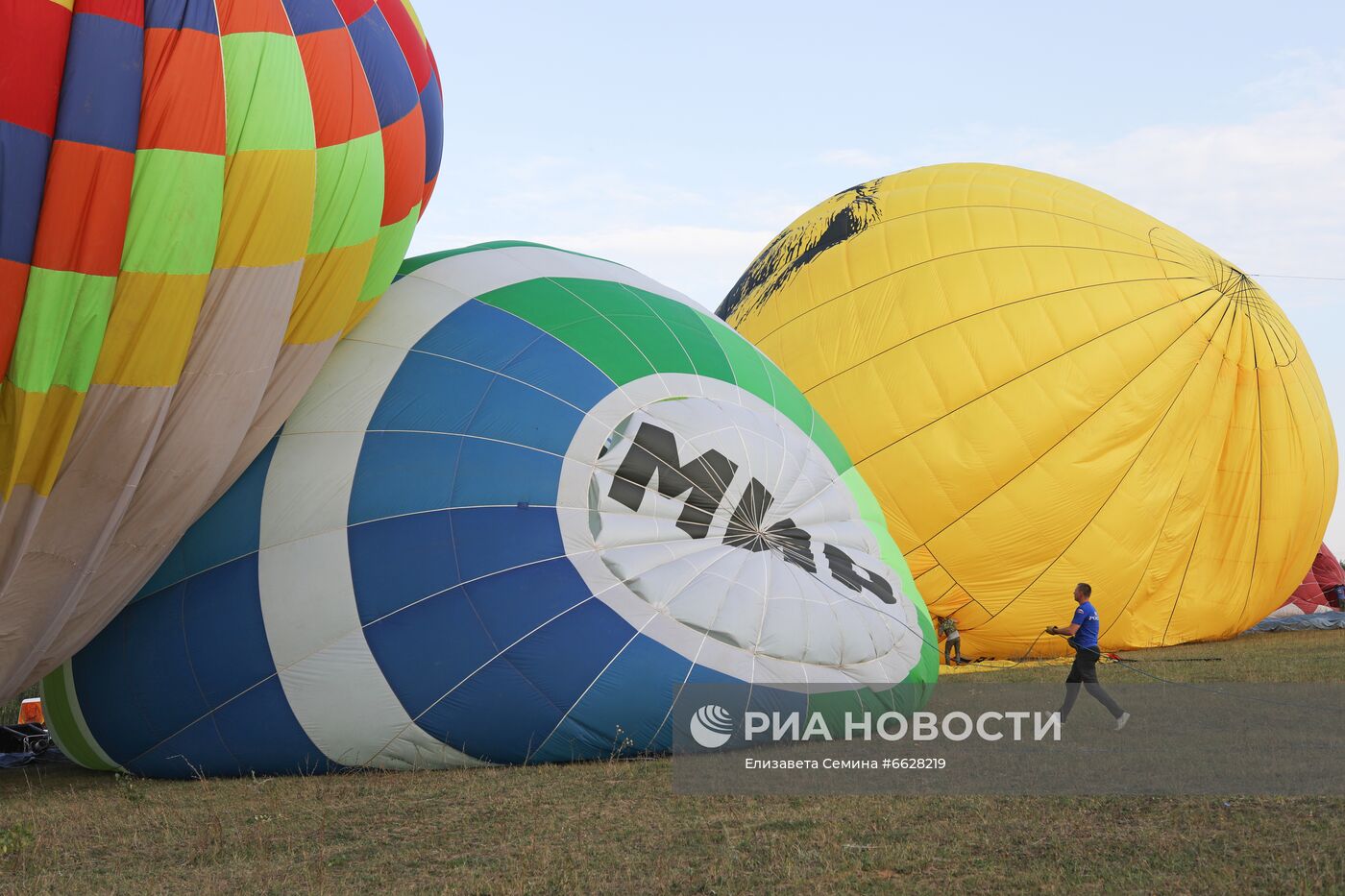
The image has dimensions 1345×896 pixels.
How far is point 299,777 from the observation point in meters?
6.00

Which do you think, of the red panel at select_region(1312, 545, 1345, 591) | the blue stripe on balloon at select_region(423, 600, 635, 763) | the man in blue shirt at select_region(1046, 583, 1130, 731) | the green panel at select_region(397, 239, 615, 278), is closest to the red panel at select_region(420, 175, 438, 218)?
the green panel at select_region(397, 239, 615, 278)

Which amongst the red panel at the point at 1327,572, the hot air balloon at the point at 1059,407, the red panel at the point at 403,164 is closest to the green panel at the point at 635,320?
the red panel at the point at 403,164

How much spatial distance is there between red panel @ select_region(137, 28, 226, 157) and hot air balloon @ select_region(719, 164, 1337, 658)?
6461mm

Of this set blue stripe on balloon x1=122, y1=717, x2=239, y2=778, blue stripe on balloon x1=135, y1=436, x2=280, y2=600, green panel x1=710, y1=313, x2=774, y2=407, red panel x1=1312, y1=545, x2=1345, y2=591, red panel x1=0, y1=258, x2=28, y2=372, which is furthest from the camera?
red panel x1=1312, y1=545, x2=1345, y2=591

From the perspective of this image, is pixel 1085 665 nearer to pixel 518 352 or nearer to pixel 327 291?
pixel 518 352

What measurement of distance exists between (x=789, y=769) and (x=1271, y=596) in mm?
8363

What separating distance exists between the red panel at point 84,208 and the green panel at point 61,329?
0.20 feet

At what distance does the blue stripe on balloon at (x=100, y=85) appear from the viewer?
5113 mm

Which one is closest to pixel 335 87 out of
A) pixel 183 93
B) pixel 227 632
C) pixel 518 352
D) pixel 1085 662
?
pixel 183 93

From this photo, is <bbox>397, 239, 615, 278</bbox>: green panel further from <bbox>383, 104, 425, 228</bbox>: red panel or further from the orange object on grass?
the orange object on grass

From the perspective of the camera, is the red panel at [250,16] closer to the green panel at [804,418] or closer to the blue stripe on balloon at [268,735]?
the blue stripe on balloon at [268,735]

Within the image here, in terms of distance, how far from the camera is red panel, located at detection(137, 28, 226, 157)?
17.4 feet

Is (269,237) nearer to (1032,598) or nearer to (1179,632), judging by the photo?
(1032,598)

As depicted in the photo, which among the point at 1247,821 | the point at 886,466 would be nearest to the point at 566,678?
the point at 1247,821
